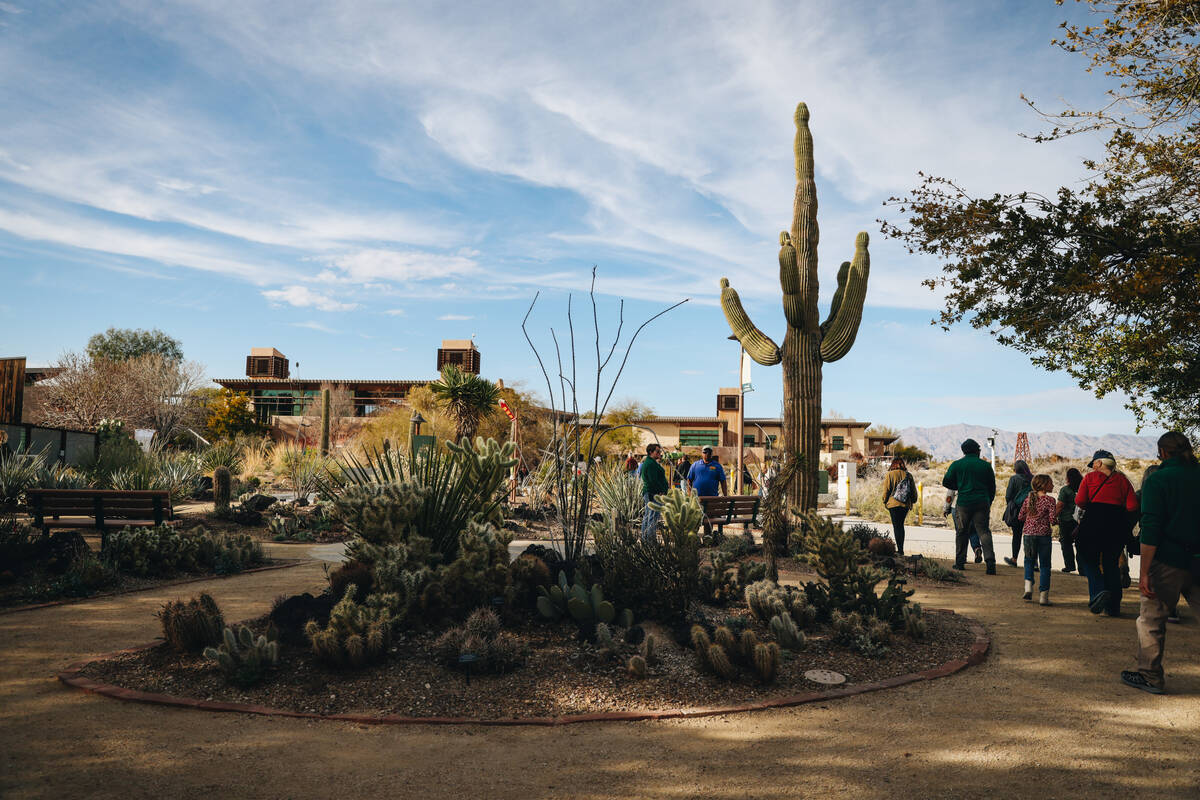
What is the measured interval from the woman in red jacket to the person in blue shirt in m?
5.42

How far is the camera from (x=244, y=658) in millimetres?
4434

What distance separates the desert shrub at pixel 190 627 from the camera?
15.8 ft

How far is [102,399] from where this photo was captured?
3366cm

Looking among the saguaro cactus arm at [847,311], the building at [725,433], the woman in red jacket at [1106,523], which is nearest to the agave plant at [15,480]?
the saguaro cactus arm at [847,311]

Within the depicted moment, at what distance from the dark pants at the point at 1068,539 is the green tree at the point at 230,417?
37.7m

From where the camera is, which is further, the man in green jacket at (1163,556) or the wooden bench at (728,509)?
the wooden bench at (728,509)

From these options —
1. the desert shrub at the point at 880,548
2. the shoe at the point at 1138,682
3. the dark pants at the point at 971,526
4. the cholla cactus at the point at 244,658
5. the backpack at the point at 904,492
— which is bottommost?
the shoe at the point at 1138,682

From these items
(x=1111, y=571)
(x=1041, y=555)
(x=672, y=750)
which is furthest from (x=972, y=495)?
(x=672, y=750)

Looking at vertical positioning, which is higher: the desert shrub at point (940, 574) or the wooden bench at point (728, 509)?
the wooden bench at point (728, 509)

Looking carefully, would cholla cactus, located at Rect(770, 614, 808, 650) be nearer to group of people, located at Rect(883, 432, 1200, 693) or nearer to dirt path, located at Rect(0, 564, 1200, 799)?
dirt path, located at Rect(0, 564, 1200, 799)

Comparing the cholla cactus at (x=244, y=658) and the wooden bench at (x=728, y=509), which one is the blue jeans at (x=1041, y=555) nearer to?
the wooden bench at (x=728, y=509)

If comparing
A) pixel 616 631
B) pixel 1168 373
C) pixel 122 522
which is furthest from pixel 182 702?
pixel 1168 373

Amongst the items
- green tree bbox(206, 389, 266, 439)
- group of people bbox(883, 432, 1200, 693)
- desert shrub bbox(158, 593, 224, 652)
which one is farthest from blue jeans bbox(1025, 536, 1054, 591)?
green tree bbox(206, 389, 266, 439)

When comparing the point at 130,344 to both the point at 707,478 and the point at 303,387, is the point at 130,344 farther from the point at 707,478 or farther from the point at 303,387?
the point at 707,478
